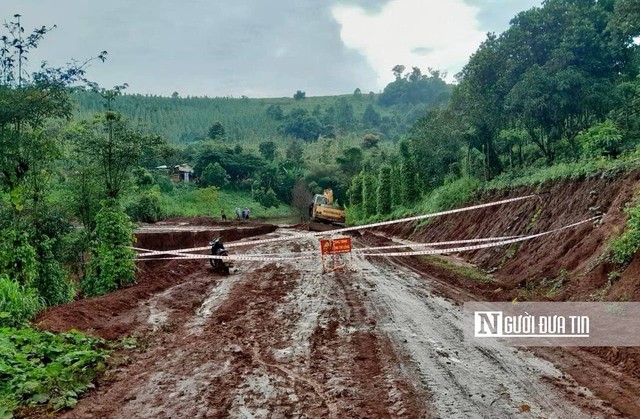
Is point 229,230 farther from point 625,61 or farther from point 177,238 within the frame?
point 625,61

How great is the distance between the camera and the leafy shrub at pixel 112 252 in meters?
12.8

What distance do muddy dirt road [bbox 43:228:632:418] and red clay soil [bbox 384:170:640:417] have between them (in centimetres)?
53

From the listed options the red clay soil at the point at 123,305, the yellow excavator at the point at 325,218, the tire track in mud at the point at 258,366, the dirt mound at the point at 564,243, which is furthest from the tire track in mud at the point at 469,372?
the yellow excavator at the point at 325,218

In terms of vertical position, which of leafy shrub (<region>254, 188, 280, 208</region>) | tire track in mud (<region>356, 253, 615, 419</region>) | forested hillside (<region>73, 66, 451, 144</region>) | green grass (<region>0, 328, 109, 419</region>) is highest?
forested hillside (<region>73, 66, 451, 144</region>)

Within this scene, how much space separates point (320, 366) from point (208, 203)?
4798 centimetres

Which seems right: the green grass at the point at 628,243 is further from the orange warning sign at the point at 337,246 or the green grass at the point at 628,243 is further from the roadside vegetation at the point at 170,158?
the orange warning sign at the point at 337,246

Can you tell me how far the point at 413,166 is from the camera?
3694 cm

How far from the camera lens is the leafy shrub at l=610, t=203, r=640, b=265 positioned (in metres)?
8.90

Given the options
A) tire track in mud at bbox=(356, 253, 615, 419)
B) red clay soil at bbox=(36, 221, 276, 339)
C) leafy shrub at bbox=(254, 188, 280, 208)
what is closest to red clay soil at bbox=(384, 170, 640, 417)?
tire track in mud at bbox=(356, 253, 615, 419)

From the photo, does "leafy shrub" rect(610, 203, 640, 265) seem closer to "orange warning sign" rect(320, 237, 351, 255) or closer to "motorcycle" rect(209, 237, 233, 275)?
"orange warning sign" rect(320, 237, 351, 255)

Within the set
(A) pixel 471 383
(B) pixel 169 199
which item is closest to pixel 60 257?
(A) pixel 471 383

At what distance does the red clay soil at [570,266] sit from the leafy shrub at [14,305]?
332 inches

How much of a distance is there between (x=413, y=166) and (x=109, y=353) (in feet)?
105

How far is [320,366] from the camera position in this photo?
661 centimetres
